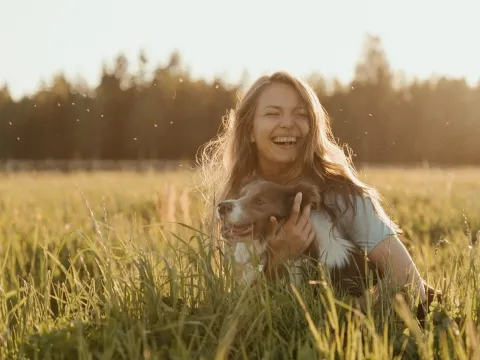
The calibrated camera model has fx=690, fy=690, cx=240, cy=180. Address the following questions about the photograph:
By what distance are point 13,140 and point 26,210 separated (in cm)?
4945

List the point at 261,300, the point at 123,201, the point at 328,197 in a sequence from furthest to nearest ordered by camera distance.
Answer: the point at 123,201, the point at 328,197, the point at 261,300

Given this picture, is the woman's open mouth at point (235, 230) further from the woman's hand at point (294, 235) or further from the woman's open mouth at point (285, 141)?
the woman's open mouth at point (285, 141)

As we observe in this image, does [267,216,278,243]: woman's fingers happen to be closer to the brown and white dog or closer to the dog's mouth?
the brown and white dog

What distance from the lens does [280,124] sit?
4.69 metres

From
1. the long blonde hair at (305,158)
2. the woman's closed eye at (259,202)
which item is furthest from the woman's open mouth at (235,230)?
the long blonde hair at (305,158)

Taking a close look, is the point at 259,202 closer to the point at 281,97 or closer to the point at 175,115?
the point at 281,97

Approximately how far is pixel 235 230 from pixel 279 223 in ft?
1.03

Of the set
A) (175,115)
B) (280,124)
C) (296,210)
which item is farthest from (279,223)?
(175,115)

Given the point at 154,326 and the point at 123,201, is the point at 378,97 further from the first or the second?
the point at 154,326

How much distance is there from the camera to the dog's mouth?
156 inches

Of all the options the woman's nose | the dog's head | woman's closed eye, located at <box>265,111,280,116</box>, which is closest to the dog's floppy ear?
the dog's head

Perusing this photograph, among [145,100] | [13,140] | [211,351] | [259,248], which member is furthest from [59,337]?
[13,140]

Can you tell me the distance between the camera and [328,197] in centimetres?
437

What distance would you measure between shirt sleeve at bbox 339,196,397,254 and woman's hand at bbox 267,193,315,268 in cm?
30
